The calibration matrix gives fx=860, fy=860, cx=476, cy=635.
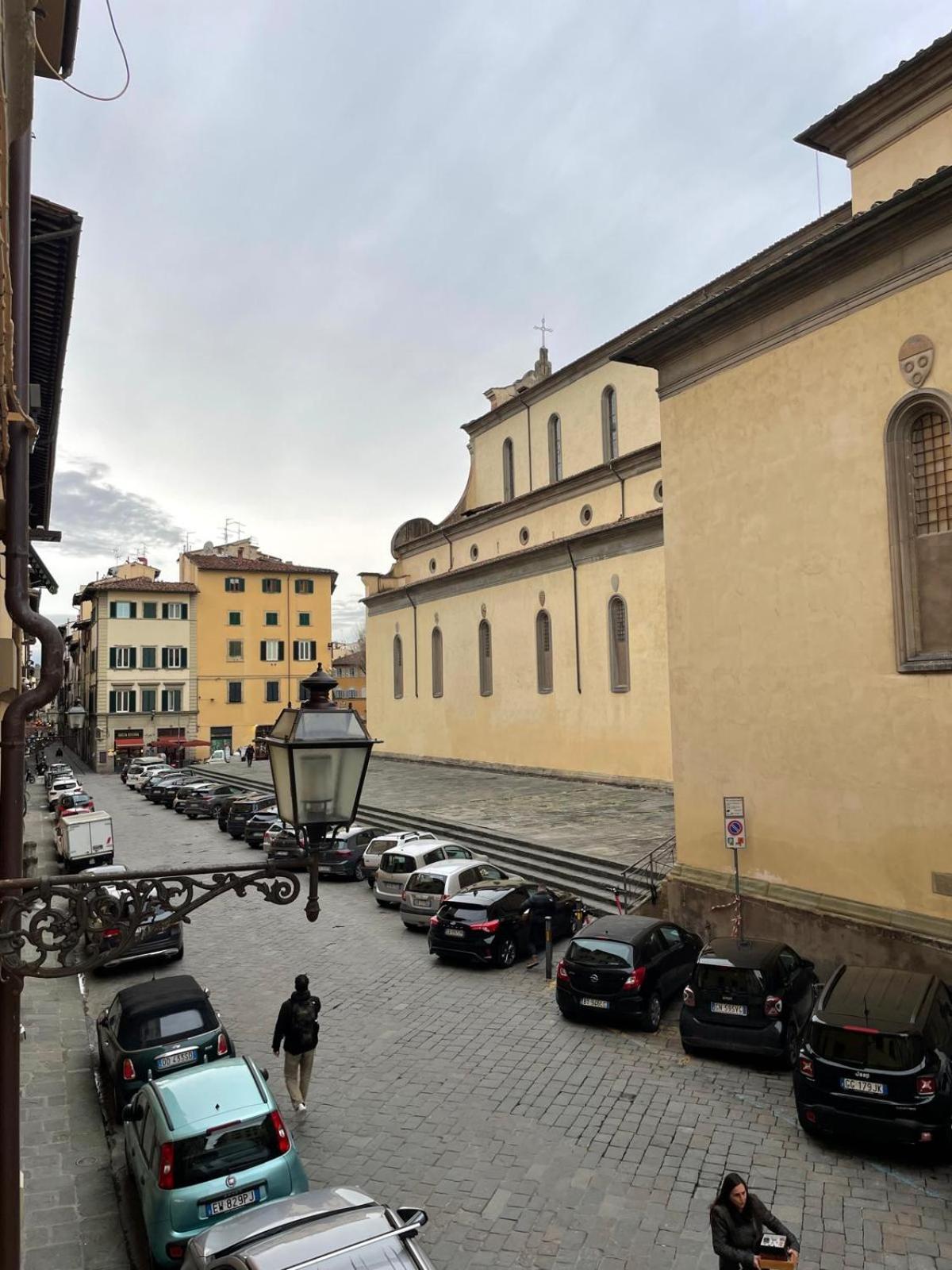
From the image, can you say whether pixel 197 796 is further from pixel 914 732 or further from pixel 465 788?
pixel 914 732

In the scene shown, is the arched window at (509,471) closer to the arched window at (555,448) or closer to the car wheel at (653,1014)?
the arched window at (555,448)

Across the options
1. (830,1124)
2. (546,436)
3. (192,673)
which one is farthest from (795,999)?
(192,673)

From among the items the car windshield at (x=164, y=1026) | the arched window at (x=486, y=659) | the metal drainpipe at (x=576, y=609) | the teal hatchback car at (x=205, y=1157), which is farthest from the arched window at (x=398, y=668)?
the teal hatchback car at (x=205, y=1157)

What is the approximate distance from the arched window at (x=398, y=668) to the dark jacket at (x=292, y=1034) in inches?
1323

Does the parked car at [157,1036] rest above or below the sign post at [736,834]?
below

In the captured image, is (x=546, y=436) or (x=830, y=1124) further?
(x=546, y=436)

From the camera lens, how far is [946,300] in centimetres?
1051

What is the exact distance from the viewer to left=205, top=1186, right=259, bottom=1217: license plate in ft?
20.8

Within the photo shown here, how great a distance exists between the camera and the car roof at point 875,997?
25.4 feet

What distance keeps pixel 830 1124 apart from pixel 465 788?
896 inches

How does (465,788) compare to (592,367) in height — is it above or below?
below

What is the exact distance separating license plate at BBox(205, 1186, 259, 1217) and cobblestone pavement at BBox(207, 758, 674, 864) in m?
11.2

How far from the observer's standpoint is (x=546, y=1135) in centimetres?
812

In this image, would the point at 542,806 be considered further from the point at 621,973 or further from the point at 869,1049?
the point at 869,1049
